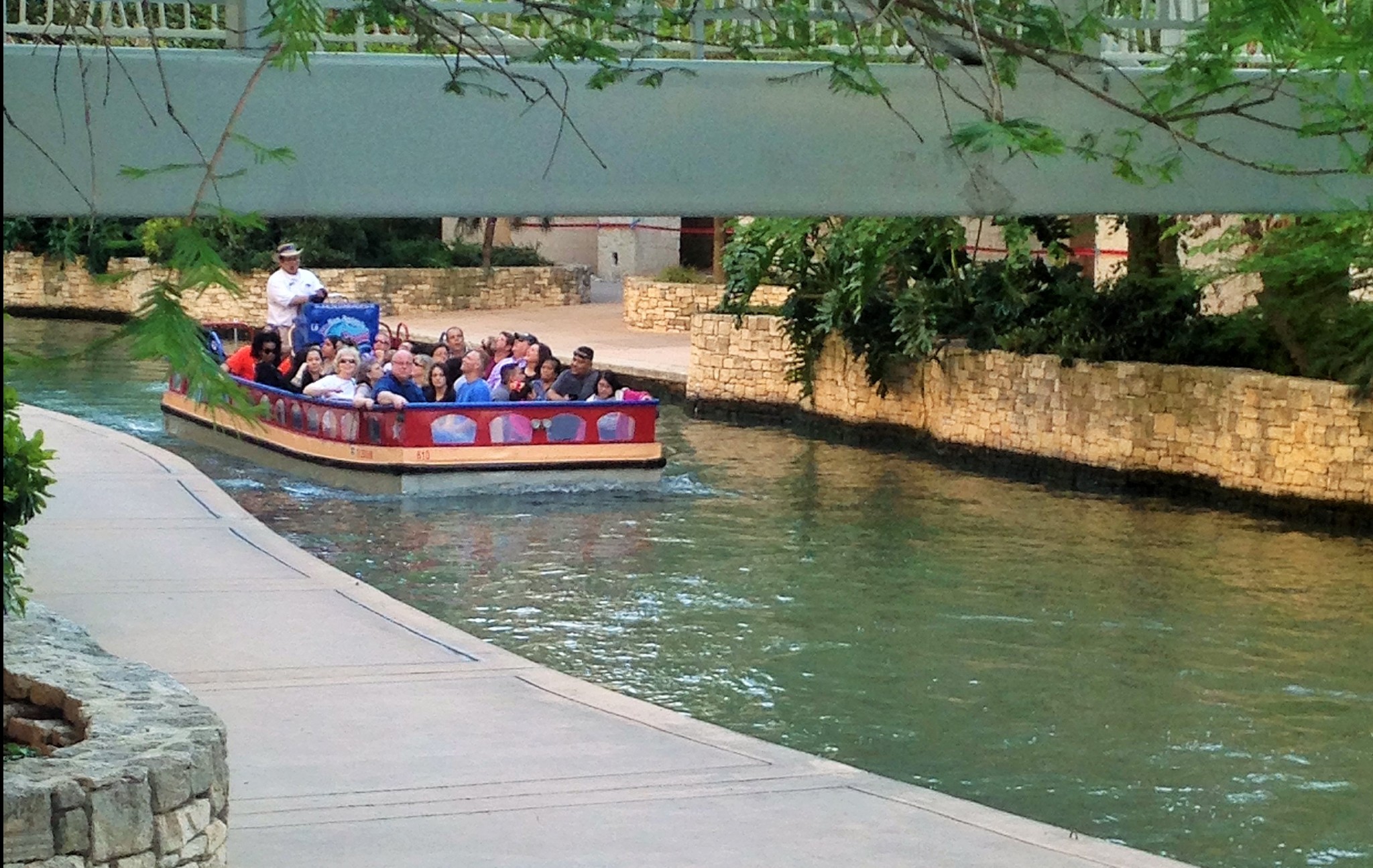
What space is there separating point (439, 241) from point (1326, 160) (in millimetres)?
30105

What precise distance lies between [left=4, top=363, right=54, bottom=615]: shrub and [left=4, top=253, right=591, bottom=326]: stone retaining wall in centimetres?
2987

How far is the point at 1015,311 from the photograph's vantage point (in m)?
20.7

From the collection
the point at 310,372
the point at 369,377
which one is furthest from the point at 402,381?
the point at 310,372

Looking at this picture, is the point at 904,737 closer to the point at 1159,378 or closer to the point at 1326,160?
the point at 1326,160

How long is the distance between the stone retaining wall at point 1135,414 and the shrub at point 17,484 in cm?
1221

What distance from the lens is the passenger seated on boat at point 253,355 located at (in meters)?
20.0

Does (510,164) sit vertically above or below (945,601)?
above

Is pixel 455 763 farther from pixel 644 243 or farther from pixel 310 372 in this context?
pixel 644 243

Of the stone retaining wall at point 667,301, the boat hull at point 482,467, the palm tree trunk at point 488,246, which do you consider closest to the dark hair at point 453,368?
the boat hull at point 482,467

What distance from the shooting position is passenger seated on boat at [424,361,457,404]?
18.4 m

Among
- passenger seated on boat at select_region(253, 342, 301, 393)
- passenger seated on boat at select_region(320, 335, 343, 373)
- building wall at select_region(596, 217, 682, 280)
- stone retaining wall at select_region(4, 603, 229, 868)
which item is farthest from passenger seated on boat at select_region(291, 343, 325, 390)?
building wall at select_region(596, 217, 682, 280)

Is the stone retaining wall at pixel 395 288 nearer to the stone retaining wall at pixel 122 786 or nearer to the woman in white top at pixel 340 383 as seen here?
the woman in white top at pixel 340 383

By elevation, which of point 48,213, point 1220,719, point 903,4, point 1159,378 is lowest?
point 1220,719

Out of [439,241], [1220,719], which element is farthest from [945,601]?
[439,241]
